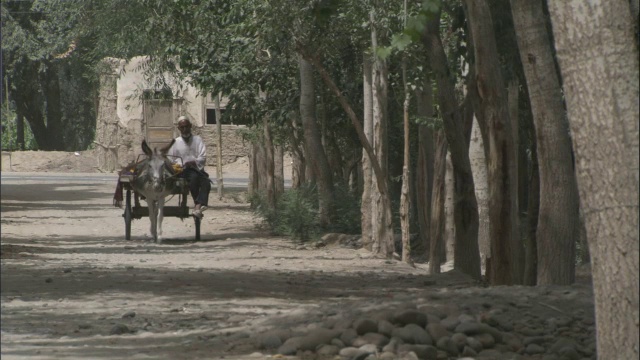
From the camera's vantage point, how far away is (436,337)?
33.3ft

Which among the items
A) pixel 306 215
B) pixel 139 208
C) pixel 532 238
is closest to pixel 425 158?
pixel 306 215

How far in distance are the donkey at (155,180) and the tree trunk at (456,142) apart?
19.5 feet

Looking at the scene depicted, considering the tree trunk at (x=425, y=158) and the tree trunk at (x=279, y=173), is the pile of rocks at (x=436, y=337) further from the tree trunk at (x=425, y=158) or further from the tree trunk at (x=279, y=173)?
the tree trunk at (x=279, y=173)

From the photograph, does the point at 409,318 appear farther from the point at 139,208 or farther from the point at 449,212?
the point at 449,212

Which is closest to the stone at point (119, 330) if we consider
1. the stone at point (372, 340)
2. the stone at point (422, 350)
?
the stone at point (372, 340)

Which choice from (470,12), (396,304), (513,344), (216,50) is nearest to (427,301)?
(396,304)

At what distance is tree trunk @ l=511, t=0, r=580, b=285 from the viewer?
13203 millimetres

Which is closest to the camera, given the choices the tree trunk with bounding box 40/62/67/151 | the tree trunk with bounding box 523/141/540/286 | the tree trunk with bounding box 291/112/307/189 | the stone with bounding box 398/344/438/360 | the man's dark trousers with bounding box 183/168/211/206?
the stone with bounding box 398/344/438/360

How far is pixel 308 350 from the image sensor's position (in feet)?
32.5

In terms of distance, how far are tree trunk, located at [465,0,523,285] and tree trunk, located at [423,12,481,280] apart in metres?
1.45

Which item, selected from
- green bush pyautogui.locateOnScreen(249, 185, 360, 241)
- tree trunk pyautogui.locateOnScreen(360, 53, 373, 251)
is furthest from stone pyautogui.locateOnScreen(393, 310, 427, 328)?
green bush pyautogui.locateOnScreen(249, 185, 360, 241)

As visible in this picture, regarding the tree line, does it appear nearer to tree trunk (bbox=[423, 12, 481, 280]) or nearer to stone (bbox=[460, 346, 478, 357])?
tree trunk (bbox=[423, 12, 481, 280])

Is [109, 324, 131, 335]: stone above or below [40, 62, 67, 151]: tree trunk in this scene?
below

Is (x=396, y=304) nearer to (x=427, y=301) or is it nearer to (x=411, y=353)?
(x=427, y=301)
